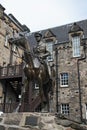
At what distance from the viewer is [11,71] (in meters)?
25.8

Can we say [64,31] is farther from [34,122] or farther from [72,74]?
[34,122]

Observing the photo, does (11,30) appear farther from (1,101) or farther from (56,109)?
(56,109)

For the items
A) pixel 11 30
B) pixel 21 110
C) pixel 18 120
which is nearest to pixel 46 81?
pixel 21 110

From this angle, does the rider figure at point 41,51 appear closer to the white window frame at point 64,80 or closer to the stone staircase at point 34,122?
the stone staircase at point 34,122

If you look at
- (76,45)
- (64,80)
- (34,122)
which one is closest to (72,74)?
(64,80)

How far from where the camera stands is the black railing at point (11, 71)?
2527 cm

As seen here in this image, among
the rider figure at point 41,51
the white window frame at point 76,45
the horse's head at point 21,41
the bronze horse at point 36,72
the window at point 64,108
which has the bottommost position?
the window at point 64,108

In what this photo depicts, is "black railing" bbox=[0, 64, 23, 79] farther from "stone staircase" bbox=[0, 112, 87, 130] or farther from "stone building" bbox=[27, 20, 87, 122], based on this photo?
"stone staircase" bbox=[0, 112, 87, 130]

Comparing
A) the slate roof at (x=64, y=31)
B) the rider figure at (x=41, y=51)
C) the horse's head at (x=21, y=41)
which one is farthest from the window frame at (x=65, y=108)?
the horse's head at (x=21, y=41)

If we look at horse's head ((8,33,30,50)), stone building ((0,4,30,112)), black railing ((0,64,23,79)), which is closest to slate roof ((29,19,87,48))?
stone building ((0,4,30,112))

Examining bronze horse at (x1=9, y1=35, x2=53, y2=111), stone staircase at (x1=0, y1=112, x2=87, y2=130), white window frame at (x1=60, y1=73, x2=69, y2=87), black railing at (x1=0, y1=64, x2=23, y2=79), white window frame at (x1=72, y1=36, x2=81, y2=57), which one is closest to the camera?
stone staircase at (x1=0, y1=112, x2=87, y2=130)

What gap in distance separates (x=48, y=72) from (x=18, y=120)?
7.26 ft

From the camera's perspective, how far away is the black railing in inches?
995

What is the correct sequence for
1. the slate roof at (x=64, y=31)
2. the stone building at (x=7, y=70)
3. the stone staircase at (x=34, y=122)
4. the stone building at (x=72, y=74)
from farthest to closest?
the slate roof at (x=64, y=31) → the stone building at (x=7, y=70) → the stone building at (x=72, y=74) → the stone staircase at (x=34, y=122)
